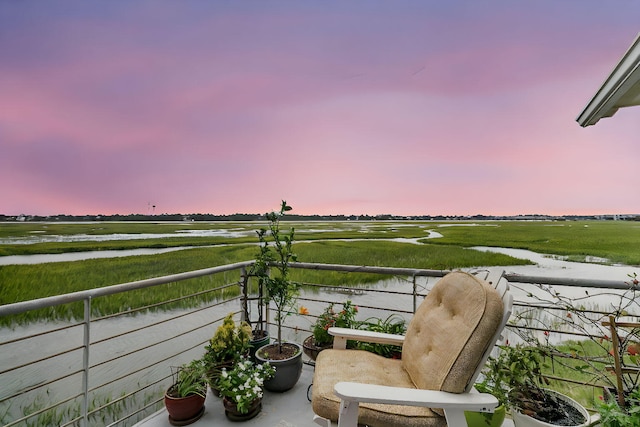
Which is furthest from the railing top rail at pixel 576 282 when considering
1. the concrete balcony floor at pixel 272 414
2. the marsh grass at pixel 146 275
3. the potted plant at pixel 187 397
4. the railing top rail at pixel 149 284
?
the marsh grass at pixel 146 275

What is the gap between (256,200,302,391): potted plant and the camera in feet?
8.19

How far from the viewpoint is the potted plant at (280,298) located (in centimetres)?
250

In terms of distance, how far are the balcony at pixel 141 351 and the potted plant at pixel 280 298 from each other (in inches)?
5.5

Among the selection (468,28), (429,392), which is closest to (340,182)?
Answer: (468,28)

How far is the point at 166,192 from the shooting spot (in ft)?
35.7

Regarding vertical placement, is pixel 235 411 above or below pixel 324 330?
below

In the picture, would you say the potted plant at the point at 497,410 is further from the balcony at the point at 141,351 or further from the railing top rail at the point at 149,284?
the railing top rail at the point at 149,284

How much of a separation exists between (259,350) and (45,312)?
6.73m

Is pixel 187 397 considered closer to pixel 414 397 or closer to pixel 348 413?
pixel 348 413

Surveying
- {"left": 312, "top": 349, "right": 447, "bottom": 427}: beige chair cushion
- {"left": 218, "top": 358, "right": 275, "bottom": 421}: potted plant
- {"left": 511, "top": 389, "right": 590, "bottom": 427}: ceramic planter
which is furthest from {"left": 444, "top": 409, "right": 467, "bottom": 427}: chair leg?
{"left": 218, "top": 358, "right": 275, "bottom": 421}: potted plant

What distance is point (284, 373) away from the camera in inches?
98.0

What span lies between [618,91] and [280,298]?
8.71 ft

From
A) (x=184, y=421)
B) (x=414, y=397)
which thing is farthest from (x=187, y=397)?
(x=414, y=397)

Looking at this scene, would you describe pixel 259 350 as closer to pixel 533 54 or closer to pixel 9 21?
pixel 533 54
